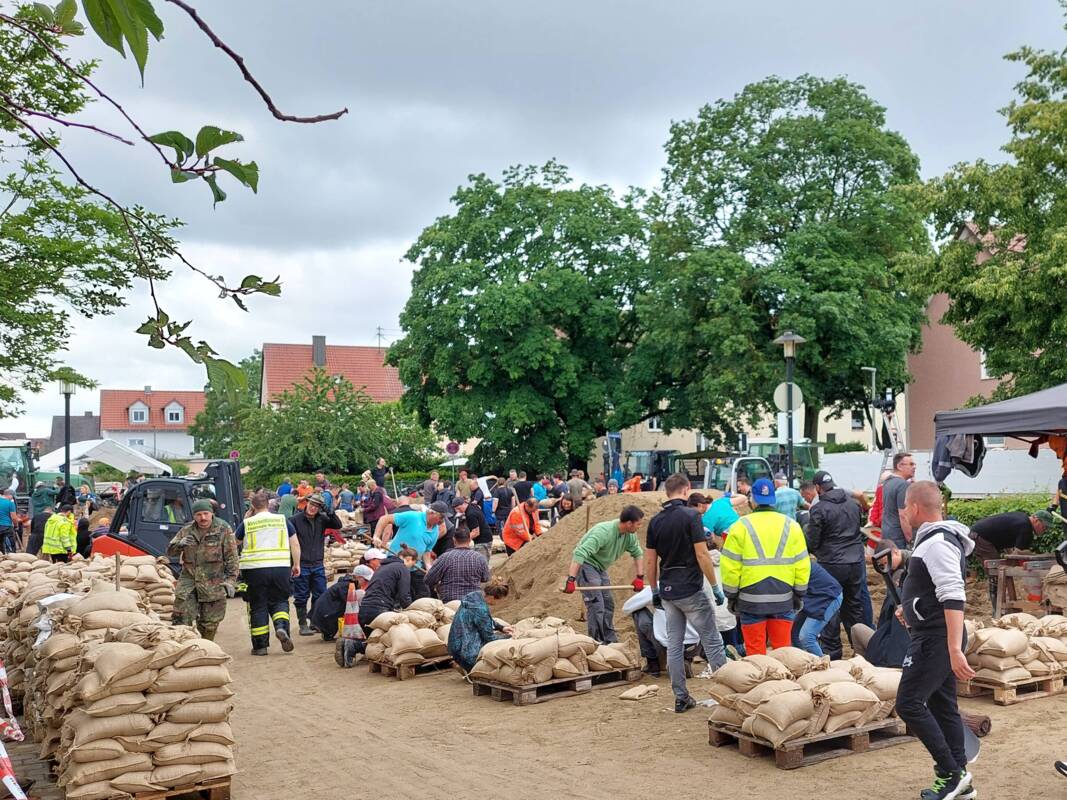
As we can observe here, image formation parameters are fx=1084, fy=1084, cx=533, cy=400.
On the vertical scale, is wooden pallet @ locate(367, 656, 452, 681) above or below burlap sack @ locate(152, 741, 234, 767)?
below

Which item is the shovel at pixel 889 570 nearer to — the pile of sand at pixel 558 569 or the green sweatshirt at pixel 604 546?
the green sweatshirt at pixel 604 546

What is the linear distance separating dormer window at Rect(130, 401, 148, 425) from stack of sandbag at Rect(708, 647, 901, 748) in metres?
90.0

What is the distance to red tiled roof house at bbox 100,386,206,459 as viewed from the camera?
3538 inches

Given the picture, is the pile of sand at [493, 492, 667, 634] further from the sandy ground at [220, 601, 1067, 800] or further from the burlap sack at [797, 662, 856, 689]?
the burlap sack at [797, 662, 856, 689]

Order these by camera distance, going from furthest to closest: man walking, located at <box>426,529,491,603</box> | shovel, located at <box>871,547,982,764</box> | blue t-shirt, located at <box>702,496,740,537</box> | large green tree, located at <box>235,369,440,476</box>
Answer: large green tree, located at <box>235,369,440,476</box> < blue t-shirt, located at <box>702,496,740,537</box> < man walking, located at <box>426,529,491,603</box> < shovel, located at <box>871,547,982,764</box>

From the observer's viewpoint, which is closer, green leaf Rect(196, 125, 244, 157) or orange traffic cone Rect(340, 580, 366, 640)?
green leaf Rect(196, 125, 244, 157)

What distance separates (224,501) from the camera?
62.3 ft

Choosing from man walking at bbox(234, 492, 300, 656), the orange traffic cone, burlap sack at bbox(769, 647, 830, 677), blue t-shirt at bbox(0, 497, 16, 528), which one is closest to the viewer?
burlap sack at bbox(769, 647, 830, 677)

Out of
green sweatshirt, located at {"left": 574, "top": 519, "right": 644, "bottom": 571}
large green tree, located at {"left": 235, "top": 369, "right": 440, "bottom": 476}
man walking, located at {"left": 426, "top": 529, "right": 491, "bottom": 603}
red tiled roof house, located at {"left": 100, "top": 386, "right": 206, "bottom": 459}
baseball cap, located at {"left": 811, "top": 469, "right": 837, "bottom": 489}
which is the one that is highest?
red tiled roof house, located at {"left": 100, "top": 386, "right": 206, "bottom": 459}

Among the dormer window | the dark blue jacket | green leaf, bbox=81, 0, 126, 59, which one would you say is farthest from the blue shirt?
the dormer window

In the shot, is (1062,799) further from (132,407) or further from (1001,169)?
(132,407)

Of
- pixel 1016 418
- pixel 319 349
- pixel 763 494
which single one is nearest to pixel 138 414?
pixel 319 349

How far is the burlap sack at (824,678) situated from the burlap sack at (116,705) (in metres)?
4.21

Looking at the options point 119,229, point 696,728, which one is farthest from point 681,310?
point 696,728
